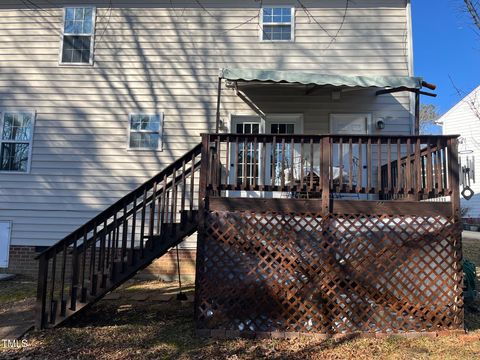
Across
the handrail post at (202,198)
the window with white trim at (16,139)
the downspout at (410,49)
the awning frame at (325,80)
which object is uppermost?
the downspout at (410,49)

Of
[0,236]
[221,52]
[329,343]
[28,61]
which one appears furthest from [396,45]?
[0,236]

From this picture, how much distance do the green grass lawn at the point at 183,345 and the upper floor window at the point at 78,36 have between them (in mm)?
5521

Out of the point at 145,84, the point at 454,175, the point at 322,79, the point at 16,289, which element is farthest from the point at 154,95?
the point at 454,175

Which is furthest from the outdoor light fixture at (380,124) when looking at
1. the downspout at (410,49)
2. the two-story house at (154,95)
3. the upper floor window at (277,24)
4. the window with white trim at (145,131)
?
the window with white trim at (145,131)

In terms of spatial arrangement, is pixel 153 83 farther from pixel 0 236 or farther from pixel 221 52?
pixel 0 236

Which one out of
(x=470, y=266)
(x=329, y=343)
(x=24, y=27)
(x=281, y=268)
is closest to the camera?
(x=329, y=343)

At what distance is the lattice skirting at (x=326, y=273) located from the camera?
14.9 feet

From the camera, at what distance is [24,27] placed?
8117mm

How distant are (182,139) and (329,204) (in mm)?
3927

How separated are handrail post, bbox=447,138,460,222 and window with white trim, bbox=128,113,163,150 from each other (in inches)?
206

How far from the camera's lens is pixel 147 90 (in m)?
7.86

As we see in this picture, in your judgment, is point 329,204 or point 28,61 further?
point 28,61

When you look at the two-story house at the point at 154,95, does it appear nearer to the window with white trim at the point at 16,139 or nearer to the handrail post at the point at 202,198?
the window with white trim at the point at 16,139

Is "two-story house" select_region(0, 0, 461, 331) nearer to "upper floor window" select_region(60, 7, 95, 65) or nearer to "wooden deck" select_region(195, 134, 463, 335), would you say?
"upper floor window" select_region(60, 7, 95, 65)
